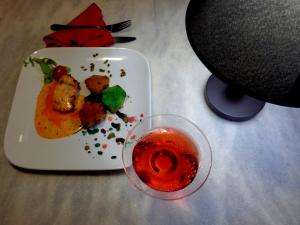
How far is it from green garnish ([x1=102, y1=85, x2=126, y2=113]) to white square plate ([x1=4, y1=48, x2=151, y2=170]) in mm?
15

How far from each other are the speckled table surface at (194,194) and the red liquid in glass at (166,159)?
60 millimetres

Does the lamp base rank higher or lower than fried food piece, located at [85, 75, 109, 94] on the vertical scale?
lower

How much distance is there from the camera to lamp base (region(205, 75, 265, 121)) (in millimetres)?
644

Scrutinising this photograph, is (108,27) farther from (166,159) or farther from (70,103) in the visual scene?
(166,159)

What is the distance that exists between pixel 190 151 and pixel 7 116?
1.36 ft

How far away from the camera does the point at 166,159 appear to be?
22.4 inches

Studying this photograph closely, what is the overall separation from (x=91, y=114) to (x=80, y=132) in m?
0.05

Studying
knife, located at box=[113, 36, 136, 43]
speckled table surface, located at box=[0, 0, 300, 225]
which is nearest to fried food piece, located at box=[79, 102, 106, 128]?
speckled table surface, located at box=[0, 0, 300, 225]

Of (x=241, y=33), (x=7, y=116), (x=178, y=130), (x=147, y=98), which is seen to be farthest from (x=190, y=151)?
(x=7, y=116)

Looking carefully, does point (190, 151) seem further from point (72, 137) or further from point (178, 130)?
point (72, 137)

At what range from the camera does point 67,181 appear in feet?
1.95

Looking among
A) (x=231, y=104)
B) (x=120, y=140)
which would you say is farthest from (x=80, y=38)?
(x=231, y=104)

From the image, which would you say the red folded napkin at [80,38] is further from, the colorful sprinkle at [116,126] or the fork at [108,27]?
the colorful sprinkle at [116,126]

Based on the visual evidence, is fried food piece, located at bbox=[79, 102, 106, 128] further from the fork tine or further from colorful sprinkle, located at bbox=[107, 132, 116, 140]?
the fork tine
